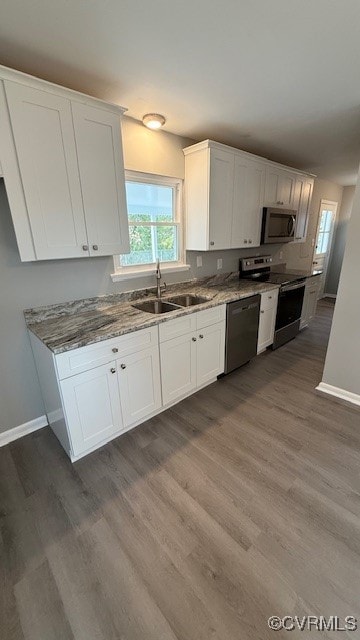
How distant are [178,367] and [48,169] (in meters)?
1.71

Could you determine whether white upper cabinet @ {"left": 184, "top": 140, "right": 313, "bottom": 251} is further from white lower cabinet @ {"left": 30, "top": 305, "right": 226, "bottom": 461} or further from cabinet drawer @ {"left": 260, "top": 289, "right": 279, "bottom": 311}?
white lower cabinet @ {"left": 30, "top": 305, "right": 226, "bottom": 461}

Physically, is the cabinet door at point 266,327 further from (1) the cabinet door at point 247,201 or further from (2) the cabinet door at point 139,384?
(2) the cabinet door at point 139,384

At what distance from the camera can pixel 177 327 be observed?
7.07 feet

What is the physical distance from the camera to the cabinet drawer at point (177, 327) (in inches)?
80.9

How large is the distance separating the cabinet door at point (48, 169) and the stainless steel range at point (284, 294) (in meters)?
2.41

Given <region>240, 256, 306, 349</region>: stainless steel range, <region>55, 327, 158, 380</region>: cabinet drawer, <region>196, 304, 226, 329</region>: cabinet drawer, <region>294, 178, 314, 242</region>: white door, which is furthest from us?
<region>294, 178, 314, 242</region>: white door

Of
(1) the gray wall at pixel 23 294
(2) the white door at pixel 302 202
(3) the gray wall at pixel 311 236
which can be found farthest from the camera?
(3) the gray wall at pixel 311 236

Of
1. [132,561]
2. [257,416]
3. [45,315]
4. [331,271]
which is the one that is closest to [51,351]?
[45,315]

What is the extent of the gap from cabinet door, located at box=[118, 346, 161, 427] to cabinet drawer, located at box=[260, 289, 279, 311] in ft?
5.20

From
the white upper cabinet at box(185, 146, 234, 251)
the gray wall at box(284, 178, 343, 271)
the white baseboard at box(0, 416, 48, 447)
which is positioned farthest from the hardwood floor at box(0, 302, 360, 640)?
the gray wall at box(284, 178, 343, 271)

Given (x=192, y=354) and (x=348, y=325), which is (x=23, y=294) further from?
(x=348, y=325)

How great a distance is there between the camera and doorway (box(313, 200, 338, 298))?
5.38 meters

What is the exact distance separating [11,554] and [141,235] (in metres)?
2.42

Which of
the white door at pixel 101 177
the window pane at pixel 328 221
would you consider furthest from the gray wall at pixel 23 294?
the window pane at pixel 328 221
